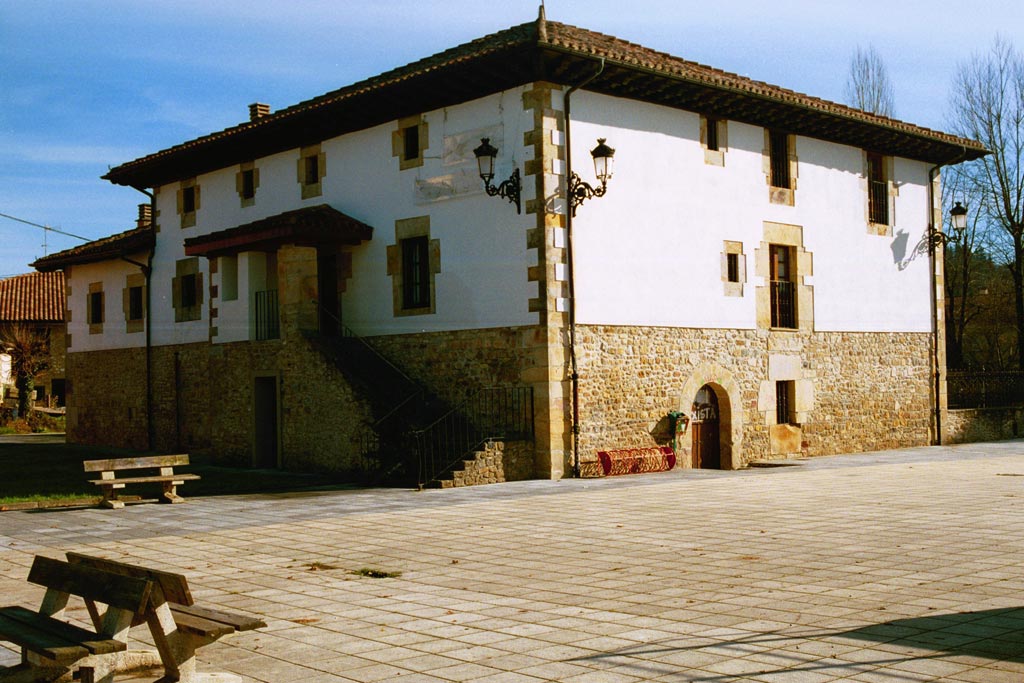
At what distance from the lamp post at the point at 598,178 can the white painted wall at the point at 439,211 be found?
0.68 meters

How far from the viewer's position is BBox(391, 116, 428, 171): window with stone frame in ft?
58.4

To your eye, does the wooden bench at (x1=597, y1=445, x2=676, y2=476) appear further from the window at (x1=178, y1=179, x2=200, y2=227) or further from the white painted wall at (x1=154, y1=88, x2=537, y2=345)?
the window at (x1=178, y1=179, x2=200, y2=227)


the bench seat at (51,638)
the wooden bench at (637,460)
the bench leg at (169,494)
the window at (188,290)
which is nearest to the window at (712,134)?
the wooden bench at (637,460)

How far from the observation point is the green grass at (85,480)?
14680mm

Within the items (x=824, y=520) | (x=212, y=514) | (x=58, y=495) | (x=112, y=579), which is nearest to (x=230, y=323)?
(x=58, y=495)

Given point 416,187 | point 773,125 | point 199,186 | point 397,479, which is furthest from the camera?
point 199,186

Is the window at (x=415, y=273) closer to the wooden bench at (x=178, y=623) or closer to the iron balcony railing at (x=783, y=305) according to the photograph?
the iron balcony railing at (x=783, y=305)

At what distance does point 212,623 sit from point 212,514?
8.01m

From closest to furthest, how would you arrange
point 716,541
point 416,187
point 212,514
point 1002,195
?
1. point 716,541
2. point 212,514
3. point 416,187
4. point 1002,195

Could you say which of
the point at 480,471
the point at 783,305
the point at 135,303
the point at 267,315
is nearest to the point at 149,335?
the point at 135,303

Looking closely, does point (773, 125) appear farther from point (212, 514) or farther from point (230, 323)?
point (212, 514)

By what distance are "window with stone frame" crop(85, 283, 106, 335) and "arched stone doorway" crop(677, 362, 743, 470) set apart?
16.5m

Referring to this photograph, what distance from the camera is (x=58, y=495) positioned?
14.1m

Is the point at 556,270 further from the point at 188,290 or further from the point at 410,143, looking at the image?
the point at 188,290
